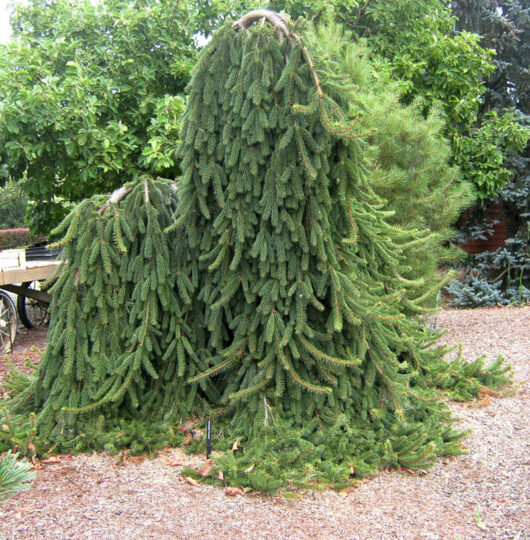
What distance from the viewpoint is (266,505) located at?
9.47 ft

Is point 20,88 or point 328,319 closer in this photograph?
point 328,319

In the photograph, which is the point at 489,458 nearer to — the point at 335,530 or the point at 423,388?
the point at 423,388

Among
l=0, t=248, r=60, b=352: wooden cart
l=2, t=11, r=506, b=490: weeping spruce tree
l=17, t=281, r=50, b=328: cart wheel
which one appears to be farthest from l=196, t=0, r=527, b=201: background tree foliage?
l=2, t=11, r=506, b=490: weeping spruce tree

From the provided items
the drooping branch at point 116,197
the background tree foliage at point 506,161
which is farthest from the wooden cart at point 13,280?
the background tree foliage at point 506,161

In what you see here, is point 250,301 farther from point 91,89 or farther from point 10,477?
point 91,89

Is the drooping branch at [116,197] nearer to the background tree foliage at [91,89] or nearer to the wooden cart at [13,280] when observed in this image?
the background tree foliage at [91,89]

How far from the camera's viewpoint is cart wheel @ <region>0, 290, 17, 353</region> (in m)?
6.41

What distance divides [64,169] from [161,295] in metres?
3.67

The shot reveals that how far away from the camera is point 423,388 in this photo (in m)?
4.43

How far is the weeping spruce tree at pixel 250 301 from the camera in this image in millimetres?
3215

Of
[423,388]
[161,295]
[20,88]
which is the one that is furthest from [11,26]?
[423,388]

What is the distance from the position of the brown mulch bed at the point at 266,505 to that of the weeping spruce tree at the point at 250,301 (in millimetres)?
130

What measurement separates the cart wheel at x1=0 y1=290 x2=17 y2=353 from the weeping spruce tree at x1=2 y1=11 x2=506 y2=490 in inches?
111

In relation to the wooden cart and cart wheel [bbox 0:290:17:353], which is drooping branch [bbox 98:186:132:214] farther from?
cart wheel [bbox 0:290:17:353]
